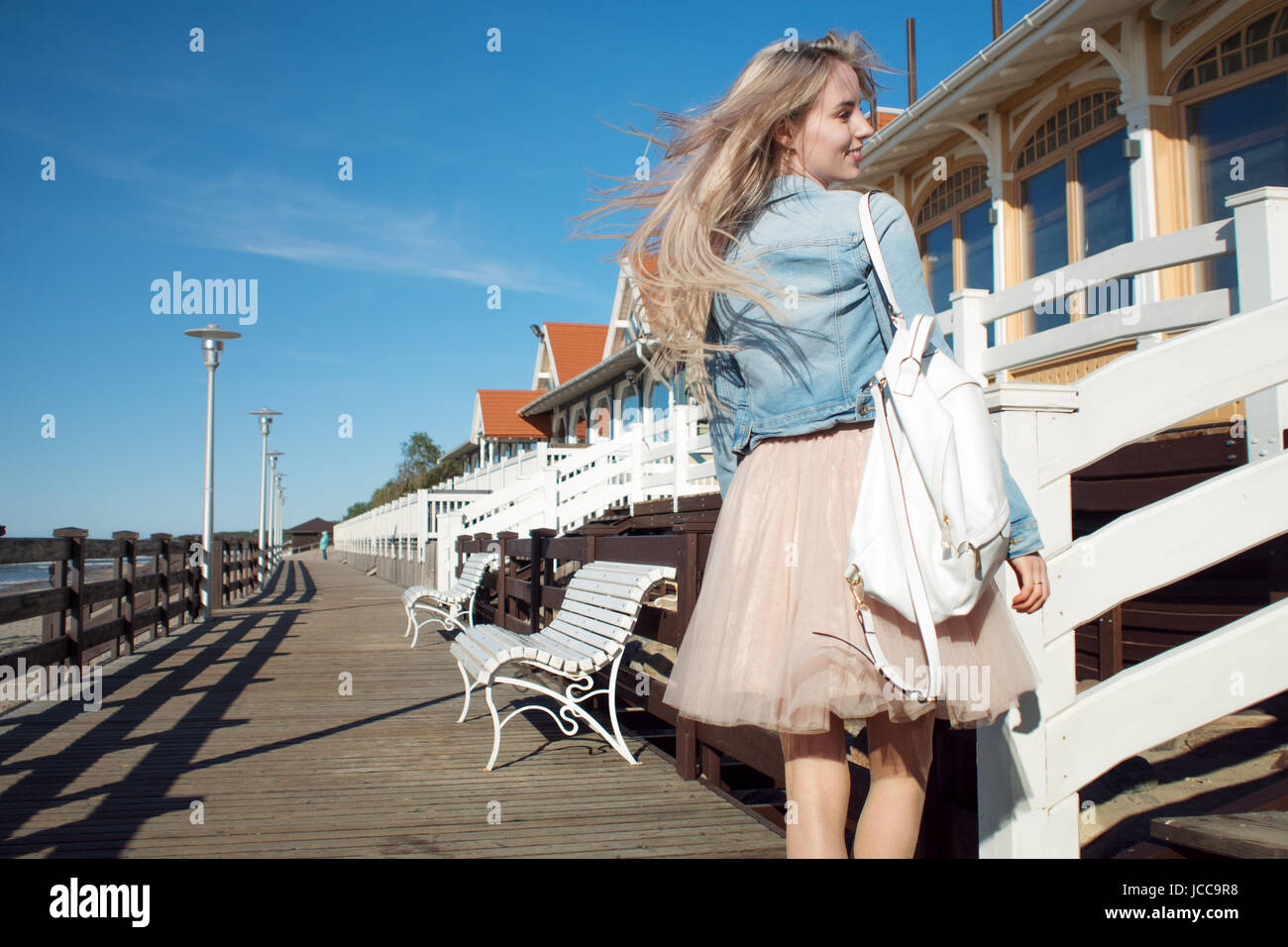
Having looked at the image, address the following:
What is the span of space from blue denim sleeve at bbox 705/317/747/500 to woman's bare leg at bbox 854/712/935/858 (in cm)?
57

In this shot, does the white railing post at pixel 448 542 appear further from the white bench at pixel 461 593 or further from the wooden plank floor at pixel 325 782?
the wooden plank floor at pixel 325 782

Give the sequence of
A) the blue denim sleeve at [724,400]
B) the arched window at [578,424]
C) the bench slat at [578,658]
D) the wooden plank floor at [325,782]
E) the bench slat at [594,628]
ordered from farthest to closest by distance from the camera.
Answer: the arched window at [578,424], the bench slat at [594,628], the bench slat at [578,658], the wooden plank floor at [325,782], the blue denim sleeve at [724,400]

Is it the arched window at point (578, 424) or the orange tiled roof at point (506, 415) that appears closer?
the arched window at point (578, 424)

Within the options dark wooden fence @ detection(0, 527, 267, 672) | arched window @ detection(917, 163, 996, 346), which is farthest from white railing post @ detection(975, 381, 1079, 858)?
arched window @ detection(917, 163, 996, 346)

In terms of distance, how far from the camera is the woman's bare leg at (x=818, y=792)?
1649mm

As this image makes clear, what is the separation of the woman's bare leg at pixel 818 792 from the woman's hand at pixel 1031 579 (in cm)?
40

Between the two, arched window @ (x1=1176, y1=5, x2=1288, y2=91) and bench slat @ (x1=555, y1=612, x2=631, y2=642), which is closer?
bench slat @ (x1=555, y1=612, x2=631, y2=642)

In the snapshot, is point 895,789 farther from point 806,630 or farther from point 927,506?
point 927,506

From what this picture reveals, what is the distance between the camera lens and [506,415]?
32688 mm

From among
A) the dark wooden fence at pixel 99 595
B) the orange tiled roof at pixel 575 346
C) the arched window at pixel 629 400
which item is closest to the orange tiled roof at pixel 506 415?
the orange tiled roof at pixel 575 346

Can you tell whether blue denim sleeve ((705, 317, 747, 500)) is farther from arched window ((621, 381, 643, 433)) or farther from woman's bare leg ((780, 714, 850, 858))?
arched window ((621, 381, 643, 433))

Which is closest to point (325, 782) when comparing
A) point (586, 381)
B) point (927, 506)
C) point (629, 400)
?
point (927, 506)

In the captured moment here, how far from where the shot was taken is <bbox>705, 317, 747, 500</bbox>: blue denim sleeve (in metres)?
1.95
